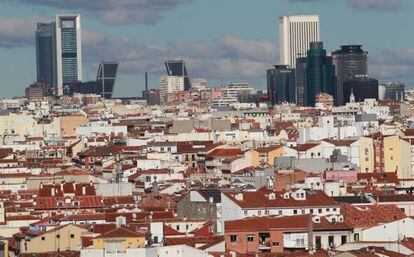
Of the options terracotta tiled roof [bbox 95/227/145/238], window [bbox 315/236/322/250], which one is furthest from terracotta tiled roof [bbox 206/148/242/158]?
terracotta tiled roof [bbox 95/227/145/238]

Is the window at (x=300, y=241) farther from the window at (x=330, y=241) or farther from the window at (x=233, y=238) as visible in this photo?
the window at (x=233, y=238)

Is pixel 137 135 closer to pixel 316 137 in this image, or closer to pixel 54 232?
pixel 316 137

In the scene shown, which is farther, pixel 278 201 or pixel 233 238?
pixel 278 201

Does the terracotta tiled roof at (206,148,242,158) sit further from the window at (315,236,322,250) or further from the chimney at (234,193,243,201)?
the window at (315,236,322,250)

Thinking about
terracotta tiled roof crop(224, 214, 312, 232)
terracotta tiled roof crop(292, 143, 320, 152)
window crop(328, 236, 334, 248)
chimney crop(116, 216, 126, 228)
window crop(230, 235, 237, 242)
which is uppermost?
terracotta tiled roof crop(292, 143, 320, 152)

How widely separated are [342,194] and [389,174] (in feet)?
60.5

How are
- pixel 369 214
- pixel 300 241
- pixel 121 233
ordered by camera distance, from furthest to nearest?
pixel 369 214, pixel 300 241, pixel 121 233

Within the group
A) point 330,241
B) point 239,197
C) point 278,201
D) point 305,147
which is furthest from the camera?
point 305,147

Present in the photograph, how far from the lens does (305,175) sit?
3656 inches

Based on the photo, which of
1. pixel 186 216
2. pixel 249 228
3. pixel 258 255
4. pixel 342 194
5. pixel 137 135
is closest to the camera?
pixel 258 255

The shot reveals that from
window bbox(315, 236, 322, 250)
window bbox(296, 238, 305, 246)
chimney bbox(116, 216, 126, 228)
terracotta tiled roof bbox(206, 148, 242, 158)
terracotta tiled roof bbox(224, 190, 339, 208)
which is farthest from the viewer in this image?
terracotta tiled roof bbox(206, 148, 242, 158)

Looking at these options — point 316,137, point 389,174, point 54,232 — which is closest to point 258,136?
point 316,137

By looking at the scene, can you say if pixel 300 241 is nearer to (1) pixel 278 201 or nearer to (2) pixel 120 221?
(2) pixel 120 221

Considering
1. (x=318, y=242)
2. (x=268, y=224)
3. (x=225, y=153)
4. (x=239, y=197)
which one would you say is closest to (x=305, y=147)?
(x=225, y=153)
